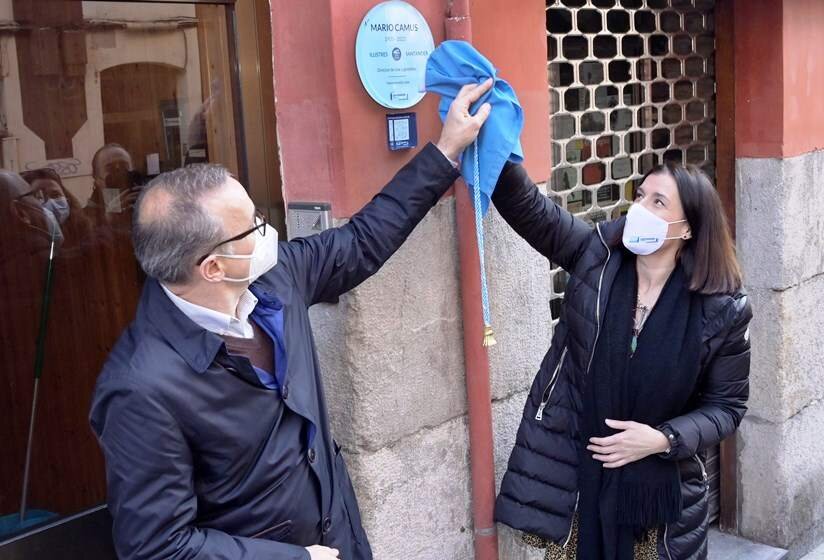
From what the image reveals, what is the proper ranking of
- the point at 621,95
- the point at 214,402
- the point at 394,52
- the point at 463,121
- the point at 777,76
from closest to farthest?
the point at 214,402 → the point at 463,121 → the point at 394,52 → the point at 621,95 → the point at 777,76

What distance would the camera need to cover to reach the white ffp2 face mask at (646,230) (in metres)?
3.17

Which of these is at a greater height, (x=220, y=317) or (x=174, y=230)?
(x=174, y=230)

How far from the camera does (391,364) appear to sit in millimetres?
3328

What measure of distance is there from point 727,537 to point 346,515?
11.9ft

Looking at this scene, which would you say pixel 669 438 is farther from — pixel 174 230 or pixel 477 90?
pixel 174 230

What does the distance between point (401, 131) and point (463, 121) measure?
44 centimetres

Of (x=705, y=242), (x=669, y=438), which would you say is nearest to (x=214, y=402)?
(x=669, y=438)

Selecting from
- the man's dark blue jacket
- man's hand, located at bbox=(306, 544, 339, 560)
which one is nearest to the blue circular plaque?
the man's dark blue jacket

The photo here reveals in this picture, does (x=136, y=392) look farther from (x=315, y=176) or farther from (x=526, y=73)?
(x=526, y=73)

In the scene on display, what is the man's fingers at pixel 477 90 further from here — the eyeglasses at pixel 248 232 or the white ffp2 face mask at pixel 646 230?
the eyeglasses at pixel 248 232

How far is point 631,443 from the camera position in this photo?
3.12 m

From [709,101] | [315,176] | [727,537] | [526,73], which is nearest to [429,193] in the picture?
[315,176]

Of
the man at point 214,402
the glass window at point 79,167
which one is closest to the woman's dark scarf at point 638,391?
the man at point 214,402

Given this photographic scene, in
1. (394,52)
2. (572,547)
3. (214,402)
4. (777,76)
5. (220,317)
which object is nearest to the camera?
(214,402)
